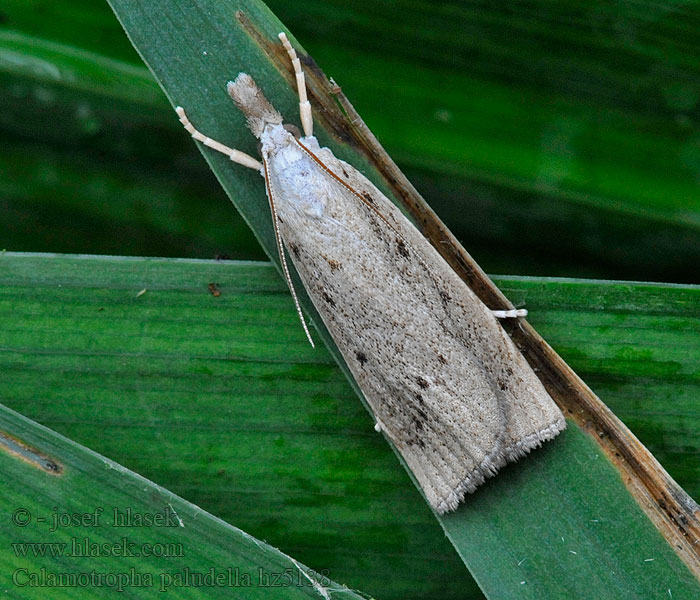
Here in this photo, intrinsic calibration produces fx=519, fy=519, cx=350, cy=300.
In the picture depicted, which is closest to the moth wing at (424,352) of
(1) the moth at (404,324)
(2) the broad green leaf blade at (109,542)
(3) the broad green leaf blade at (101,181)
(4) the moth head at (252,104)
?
(1) the moth at (404,324)

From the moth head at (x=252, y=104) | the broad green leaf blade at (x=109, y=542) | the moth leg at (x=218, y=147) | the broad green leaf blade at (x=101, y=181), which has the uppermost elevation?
the moth head at (x=252, y=104)

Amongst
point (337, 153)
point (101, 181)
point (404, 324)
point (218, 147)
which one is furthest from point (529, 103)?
point (101, 181)

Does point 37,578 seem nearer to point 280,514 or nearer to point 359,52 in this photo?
point 280,514

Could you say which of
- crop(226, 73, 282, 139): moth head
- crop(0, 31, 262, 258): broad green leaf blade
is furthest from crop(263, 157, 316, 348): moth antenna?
crop(0, 31, 262, 258): broad green leaf blade

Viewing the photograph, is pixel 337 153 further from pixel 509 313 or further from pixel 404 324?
pixel 509 313

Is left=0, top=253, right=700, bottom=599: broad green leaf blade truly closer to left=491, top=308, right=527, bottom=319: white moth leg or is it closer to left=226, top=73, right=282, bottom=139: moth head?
left=491, top=308, right=527, bottom=319: white moth leg

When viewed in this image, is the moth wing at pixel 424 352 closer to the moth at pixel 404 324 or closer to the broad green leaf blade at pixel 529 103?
the moth at pixel 404 324

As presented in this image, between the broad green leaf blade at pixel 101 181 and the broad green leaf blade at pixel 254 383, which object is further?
the broad green leaf blade at pixel 101 181
